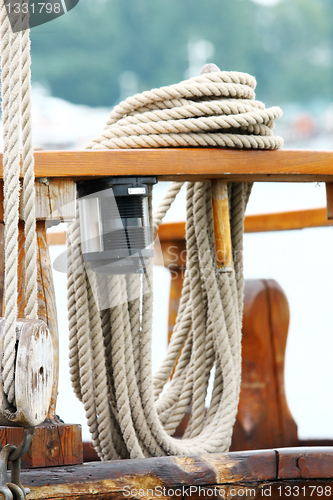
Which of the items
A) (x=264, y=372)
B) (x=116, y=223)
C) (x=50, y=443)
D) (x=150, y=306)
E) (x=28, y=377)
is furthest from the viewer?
(x=264, y=372)

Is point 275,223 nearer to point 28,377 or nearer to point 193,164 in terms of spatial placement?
point 193,164

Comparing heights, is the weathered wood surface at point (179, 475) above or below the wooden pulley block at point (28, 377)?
below

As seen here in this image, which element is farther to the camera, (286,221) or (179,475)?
(286,221)

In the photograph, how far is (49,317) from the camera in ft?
4.36

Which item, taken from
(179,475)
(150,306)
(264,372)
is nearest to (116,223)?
(150,306)

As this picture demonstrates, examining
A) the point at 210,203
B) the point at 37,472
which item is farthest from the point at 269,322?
the point at 37,472

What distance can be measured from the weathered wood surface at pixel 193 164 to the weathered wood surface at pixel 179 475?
0.58 m

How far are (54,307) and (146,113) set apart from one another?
1.57 feet

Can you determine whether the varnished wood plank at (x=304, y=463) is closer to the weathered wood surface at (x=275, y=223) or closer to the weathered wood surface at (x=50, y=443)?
the weathered wood surface at (x=50, y=443)

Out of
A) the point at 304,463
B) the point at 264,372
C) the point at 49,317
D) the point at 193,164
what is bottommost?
the point at 304,463

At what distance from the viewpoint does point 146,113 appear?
1.46m

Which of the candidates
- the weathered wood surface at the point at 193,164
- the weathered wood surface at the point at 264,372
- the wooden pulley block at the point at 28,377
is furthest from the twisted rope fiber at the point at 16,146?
the weathered wood surface at the point at 264,372

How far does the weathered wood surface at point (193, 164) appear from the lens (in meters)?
1.29

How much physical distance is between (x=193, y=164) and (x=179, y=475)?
65 centimetres
